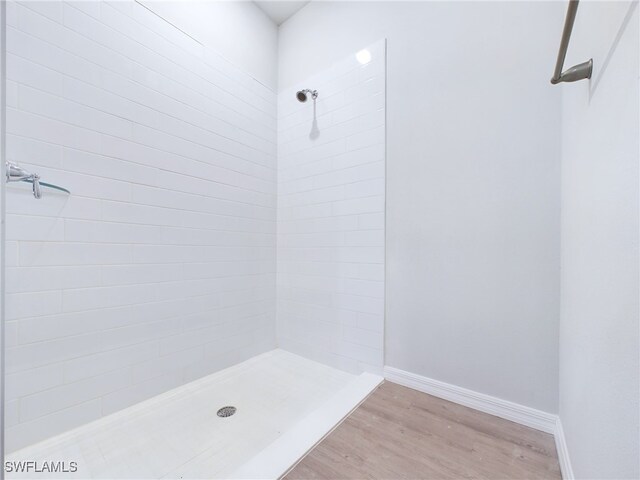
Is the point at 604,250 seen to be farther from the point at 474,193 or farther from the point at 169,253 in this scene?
the point at 169,253

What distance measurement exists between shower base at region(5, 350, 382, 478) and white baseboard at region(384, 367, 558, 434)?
16 cm

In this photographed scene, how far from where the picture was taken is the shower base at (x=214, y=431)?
45.5 inches

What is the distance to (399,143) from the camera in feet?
5.70

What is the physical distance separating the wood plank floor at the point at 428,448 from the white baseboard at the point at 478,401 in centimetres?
3

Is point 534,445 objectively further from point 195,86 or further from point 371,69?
point 195,86

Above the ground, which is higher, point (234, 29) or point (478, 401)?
point (234, 29)

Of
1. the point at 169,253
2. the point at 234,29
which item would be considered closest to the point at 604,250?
the point at 169,253

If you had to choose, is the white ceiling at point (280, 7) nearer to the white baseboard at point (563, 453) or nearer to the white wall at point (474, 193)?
the white wall at point (474, 193)

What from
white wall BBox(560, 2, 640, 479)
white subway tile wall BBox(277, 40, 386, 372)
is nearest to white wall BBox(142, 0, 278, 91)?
white subway tile wall BBox(277, 40, 386, 372)

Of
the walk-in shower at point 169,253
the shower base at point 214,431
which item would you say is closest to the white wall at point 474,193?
the walk-in shower at point 169,253

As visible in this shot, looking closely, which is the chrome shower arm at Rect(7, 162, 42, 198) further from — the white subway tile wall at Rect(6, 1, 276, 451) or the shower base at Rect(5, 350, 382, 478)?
the shower base at Rect(5, 350, 382, 478)

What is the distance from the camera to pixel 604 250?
657 mm

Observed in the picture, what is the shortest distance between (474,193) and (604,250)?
869 mm

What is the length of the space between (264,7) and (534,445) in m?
3.17
